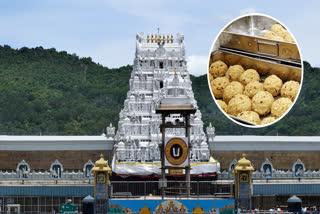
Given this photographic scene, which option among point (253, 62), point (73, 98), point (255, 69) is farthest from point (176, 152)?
point (73, 98)

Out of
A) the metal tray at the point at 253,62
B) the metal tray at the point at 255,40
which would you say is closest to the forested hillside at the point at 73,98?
the metal tray at the point at 255,40

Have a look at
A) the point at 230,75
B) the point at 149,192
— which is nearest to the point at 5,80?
the point at 149,192

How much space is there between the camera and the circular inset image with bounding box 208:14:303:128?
52.0 metres

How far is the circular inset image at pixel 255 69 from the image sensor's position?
52.0 metres

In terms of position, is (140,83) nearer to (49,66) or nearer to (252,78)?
(252,78)

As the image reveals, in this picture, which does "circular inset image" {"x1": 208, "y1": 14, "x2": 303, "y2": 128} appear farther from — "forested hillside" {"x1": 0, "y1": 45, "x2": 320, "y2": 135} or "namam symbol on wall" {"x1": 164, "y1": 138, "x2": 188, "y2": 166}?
"forested hillside" {"x1": 0, "y1": 45, "x2": 320, "y2": 135}

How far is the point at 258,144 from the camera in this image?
75.7 meters

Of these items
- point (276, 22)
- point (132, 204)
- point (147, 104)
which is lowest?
point (132, 204)

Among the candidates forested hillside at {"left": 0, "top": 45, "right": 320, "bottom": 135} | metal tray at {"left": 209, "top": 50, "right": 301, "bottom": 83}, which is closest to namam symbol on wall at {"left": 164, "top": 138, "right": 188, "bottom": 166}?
metal tray at {"left": 209, "top": 50, "right": 301, "bottom": 83}

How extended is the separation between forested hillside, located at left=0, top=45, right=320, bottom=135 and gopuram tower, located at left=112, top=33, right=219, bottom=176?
43.9 m

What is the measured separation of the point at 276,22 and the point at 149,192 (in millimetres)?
16680

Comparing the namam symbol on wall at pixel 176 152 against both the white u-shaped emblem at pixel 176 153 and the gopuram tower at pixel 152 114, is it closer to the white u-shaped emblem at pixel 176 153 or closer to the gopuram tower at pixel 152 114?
the white u-shaped emblem at pixel 176 153

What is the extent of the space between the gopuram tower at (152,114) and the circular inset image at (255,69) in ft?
24.2

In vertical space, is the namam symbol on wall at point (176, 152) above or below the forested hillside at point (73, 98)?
below
